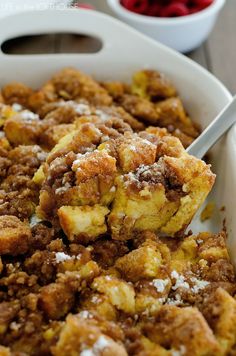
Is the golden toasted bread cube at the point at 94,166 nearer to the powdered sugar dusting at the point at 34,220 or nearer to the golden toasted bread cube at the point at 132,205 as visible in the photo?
the golden toasted bread cube at the point at 132,205

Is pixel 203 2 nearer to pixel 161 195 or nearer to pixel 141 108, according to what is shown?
pixel 141 108

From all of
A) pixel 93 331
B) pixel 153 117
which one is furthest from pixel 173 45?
pixel 93 331

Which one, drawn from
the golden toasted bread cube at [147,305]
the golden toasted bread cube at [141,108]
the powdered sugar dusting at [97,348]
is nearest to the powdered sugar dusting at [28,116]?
the golden toasted bread cube at [141,108]

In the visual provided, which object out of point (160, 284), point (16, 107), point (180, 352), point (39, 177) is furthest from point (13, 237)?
point (16, 107)

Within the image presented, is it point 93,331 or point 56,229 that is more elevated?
point 93,331

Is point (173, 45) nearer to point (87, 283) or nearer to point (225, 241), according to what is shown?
point (225, 241)

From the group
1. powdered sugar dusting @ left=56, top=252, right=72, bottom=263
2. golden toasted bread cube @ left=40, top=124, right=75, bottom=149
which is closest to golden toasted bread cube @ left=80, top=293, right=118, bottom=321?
powdered sugar dusting @ left=56, top=252, right=72, bottom=263

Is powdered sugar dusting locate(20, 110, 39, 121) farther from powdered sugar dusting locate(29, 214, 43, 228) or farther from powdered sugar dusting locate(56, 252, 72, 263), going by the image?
powdered sugar dusting locate(56, 252, 72, 263)
